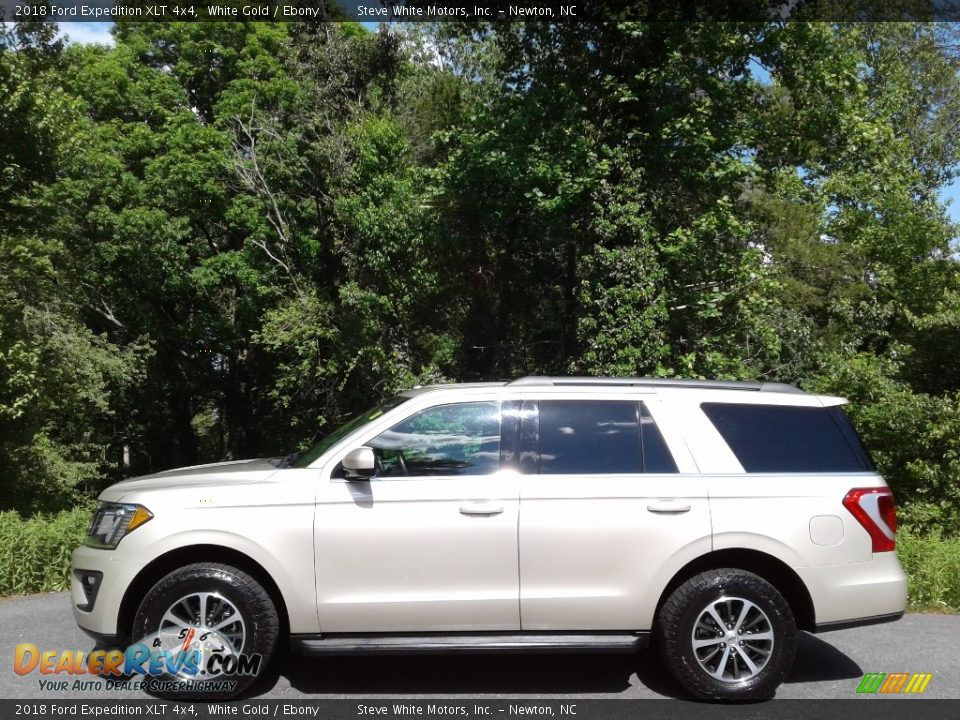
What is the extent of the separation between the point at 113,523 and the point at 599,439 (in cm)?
299

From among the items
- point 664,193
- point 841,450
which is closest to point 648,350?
point 664,193

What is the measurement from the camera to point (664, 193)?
1441 cm

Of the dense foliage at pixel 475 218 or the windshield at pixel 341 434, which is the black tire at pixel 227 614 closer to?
the windshield at pixel 341 434

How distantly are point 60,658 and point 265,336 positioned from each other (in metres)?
11.8

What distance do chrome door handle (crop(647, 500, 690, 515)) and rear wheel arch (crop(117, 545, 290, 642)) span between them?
2.27 meters

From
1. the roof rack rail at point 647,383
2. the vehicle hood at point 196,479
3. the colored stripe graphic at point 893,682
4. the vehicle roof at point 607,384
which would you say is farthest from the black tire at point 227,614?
the colored stripe graphic at point 893,682

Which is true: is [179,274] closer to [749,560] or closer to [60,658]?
[60,658]

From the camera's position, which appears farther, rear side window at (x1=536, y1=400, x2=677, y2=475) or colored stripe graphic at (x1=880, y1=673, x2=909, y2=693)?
colored stripe graphic at (x1=880, y1=673, x2=909, y2=693)

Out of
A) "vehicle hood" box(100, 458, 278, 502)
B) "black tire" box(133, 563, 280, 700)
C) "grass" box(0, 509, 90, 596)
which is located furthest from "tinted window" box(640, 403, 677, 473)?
"grass" box(0, 509, 90, 596)

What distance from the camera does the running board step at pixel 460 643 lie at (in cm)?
498

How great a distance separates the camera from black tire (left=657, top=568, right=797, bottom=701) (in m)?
5.13

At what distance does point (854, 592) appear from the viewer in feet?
17.1

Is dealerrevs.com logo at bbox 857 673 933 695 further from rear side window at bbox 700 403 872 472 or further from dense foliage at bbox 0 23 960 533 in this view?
dense foliage at bbox 0 23 960 533

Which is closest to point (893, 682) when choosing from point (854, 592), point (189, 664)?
point (854, 592)
